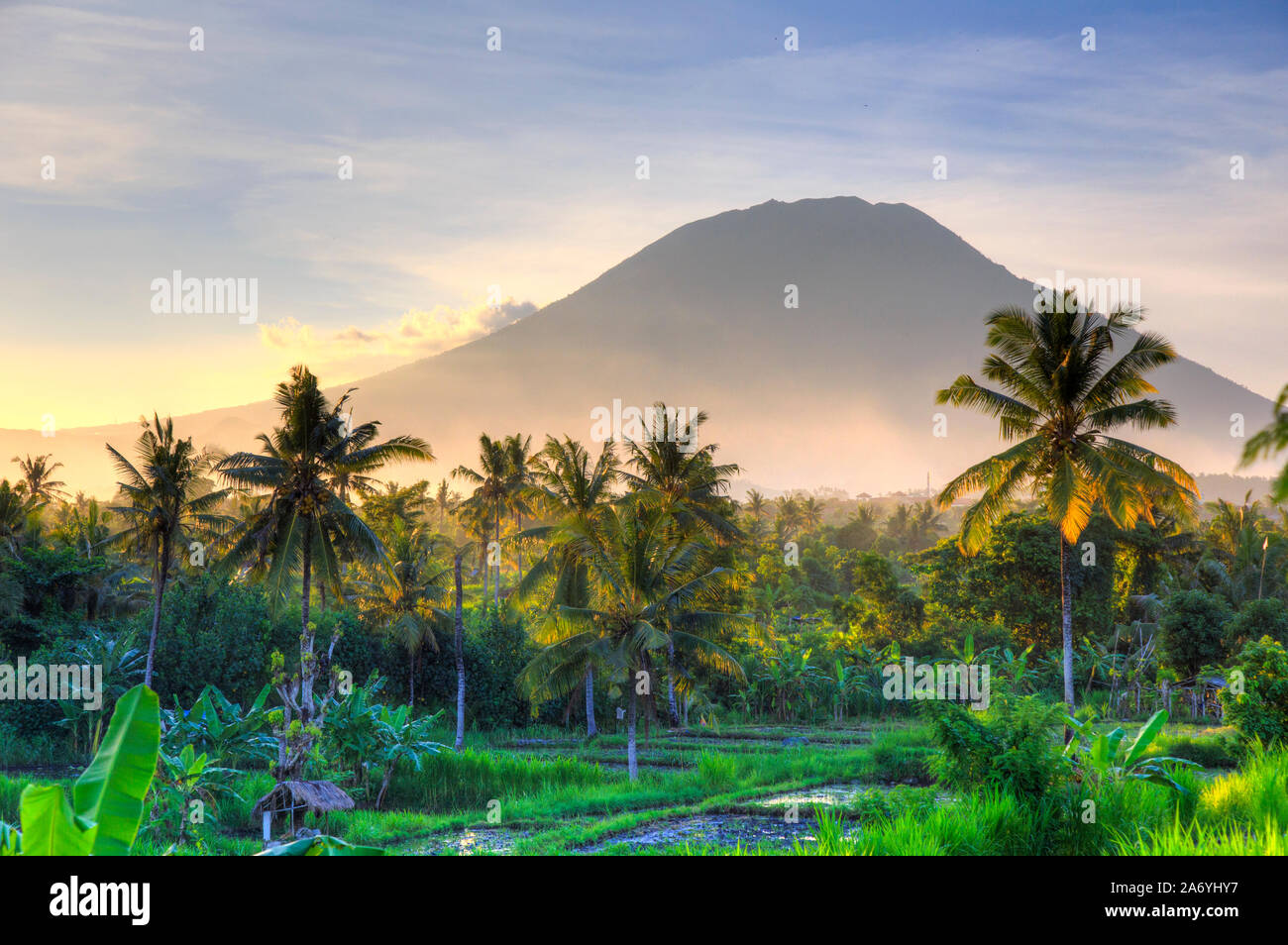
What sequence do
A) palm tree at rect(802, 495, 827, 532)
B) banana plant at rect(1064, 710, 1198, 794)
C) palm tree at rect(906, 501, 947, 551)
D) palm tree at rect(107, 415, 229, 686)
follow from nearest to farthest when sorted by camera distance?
banana plant at rect(1064, 710, 1198, 794) < palm tree at rect(107, 415, 229, 686) < palm tree at rect(906, 501, 947, 551) < palm tree at rect(802, 495, 827, 532)

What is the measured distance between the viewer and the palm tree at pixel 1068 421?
75.3ft

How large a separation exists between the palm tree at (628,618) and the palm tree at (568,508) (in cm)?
519

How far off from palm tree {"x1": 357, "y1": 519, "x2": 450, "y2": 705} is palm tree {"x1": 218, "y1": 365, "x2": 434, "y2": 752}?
673cm

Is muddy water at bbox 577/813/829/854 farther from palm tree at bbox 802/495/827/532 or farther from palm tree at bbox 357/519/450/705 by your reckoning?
palm tree at bbox 802/495/827/532

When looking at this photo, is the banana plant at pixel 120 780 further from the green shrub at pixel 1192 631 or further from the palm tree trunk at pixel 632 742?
the green shrub at pixel 1192 631

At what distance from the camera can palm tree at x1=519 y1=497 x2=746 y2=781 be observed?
78.3 ft

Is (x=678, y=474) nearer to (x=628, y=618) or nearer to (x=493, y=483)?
(x=628, y=618)

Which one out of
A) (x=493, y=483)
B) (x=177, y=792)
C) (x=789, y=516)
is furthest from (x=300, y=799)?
(x=789, y=516)

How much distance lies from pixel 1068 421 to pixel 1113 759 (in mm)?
13233

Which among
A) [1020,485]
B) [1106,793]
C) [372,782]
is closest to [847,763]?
[1020,485]

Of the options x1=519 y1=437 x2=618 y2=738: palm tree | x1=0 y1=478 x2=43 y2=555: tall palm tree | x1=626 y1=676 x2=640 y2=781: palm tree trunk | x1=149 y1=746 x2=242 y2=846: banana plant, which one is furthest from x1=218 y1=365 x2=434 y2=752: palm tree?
x1=0 y1=478 x2=43 y2=555: tall palm tree

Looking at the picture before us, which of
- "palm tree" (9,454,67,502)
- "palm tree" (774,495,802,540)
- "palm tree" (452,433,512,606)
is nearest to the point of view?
"palm tree" (452,433,512,606)
